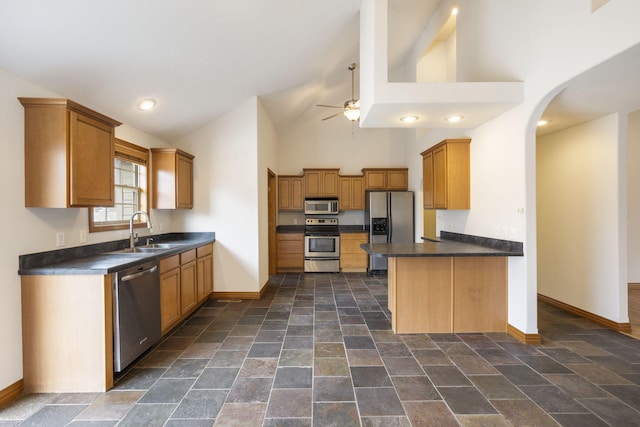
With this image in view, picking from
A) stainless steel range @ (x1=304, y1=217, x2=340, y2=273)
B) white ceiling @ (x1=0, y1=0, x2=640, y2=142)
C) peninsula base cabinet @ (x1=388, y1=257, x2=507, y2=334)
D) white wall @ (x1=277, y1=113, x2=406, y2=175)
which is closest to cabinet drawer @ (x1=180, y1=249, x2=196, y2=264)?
white ceiling @ (x1=0, y1=0, x2=640, y2=142)

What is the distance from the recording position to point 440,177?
3.98m

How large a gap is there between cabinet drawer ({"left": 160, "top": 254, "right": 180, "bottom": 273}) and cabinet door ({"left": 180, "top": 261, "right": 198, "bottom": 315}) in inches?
5.2

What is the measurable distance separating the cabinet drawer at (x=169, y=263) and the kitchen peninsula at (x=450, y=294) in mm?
2134

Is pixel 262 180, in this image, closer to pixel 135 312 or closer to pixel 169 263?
pixel 169 263

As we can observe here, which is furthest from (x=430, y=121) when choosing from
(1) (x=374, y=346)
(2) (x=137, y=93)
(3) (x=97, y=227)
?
(3) (x=97, y=227)

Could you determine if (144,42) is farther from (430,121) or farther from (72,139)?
(430,121)

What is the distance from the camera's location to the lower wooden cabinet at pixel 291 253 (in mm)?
6152

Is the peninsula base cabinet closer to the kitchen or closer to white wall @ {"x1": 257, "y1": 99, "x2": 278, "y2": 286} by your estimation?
the kitchen

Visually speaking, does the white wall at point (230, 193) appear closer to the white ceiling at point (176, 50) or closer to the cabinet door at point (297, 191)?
the white ceiling at point (176, 50)

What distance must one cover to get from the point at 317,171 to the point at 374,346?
14.4ft

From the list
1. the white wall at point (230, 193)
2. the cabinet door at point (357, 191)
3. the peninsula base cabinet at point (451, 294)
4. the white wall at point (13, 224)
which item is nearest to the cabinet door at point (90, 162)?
the white wall at point (13, 224)

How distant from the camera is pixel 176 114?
141 inches

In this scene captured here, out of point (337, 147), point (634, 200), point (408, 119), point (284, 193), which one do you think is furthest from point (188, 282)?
point (634, 200)

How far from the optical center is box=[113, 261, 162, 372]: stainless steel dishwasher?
2.18 m
